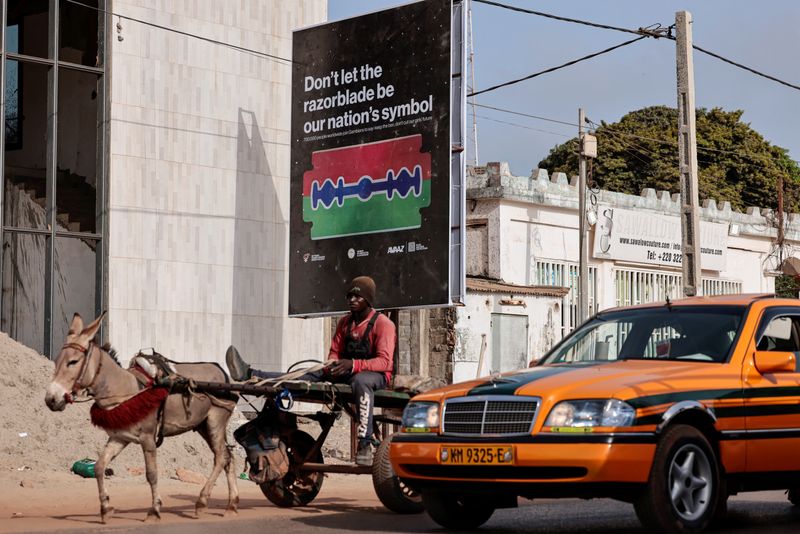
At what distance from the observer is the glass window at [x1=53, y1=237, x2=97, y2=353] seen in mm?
21562

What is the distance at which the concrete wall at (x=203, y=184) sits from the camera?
70.6 feet

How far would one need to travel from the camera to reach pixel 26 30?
23.6 m

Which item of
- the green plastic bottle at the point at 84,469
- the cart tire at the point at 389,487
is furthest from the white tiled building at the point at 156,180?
the cart tire at the point at 389,487

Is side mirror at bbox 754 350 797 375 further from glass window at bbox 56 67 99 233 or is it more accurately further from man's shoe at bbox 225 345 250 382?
glass window at bbox 56 67 99 233

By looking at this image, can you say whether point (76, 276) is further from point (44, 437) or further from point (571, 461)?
point (571, 461)

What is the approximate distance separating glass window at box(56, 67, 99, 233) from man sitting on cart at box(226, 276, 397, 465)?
390 inches

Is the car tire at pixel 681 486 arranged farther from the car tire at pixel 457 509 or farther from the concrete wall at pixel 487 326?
the concrete wall at pixel 487 326

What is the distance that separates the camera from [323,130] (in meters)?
22.5

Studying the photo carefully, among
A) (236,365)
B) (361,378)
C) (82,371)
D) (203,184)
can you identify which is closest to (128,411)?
(82,371)

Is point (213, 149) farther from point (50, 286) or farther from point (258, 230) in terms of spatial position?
point (50, 286)

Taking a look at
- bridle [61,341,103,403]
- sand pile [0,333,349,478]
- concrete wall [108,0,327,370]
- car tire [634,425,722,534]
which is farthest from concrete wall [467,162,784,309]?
car tire [634,425,722,534]

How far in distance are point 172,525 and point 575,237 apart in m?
24.3

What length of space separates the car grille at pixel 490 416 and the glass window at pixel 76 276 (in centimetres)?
1271

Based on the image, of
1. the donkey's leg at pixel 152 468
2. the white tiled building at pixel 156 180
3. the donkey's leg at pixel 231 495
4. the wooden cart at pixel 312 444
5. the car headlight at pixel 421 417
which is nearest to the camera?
the car headlight at pixel 421 417
